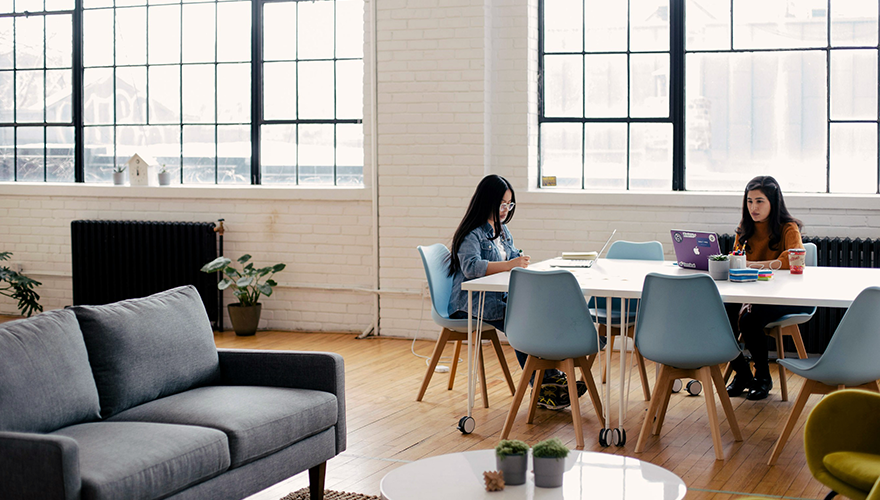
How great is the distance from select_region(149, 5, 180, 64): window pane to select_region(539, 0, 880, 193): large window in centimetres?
321

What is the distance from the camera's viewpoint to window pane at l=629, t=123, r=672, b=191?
654 centimetres

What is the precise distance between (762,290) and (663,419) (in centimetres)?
83

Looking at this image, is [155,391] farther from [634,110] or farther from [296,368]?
[634,110]

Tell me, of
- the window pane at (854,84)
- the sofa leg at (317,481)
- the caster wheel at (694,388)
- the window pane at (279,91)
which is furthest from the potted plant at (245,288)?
the window pane at (854,84)

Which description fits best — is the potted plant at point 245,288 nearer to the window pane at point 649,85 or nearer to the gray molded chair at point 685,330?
the window pane at point 649,85

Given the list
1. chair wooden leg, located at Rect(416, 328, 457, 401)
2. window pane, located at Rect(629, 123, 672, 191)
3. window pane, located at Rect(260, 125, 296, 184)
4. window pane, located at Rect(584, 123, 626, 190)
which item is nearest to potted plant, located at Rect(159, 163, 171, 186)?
window pane, located at Rect(260, 125, 296, 184)

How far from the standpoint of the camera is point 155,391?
10.7 feet

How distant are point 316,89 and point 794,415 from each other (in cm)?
480

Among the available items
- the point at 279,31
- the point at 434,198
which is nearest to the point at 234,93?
the point at 279,31

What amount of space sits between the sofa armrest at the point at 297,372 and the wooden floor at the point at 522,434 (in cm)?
42

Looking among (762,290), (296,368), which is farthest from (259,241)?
(762,290)

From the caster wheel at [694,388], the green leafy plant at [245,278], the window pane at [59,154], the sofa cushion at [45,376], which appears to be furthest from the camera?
the window pane at [59,154]

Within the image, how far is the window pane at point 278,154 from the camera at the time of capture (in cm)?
741

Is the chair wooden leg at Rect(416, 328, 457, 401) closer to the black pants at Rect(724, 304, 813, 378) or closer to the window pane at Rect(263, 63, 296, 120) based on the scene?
the black pants at Rect(724, 304, 813, 378)
